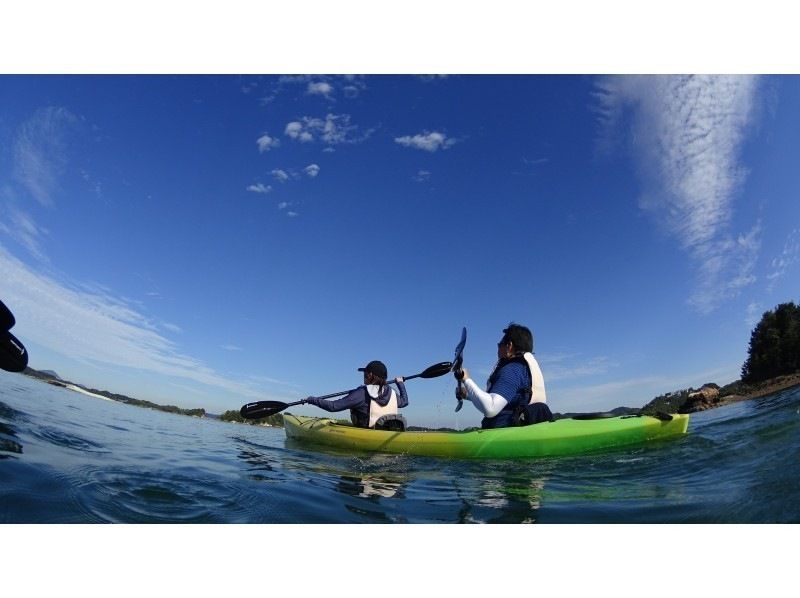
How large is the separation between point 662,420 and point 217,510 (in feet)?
24.2

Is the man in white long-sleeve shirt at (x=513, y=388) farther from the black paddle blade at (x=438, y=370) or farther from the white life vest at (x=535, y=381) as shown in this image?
the black paddle blade at (x=438, y=370)

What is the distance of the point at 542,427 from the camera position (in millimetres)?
7215

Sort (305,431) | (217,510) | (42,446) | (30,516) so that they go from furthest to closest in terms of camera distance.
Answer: (305,431)
(42,446)
(217,510)
(30,516)

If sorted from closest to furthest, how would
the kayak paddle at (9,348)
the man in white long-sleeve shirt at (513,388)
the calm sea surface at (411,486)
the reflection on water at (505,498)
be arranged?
the calm sea surface at (411,486) → the reflection on water at (505,498) → the kayak paddle at (9,348) → the man in white long-sleeve shirt at (513,388)

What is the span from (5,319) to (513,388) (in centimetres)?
729

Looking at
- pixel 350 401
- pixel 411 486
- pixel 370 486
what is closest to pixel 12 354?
pixel 370 486

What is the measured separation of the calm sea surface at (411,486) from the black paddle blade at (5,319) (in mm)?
1522

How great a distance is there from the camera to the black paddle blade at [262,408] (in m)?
12.2

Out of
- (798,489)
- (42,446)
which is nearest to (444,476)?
(798,489)

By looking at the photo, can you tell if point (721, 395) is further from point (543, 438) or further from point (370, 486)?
point (370, 486)

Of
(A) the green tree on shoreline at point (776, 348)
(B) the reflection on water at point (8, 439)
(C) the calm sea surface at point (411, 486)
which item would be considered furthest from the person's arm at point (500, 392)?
(A) the green tree on shoreline at point (776, 348)

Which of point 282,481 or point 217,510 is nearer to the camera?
point 217,510

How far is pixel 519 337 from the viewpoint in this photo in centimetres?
760
